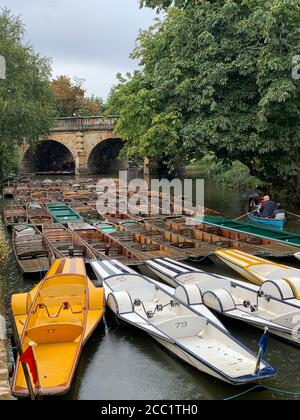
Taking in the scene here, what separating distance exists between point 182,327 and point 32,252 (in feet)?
23.7

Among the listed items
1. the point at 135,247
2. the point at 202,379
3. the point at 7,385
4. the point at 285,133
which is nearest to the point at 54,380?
the point at 7,385

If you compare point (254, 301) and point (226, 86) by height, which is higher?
point (226, 86)

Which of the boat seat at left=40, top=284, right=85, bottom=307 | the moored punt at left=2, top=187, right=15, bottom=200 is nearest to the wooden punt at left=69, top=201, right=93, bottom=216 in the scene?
the moored punt at left=2, top=187, right=15, bottom=200

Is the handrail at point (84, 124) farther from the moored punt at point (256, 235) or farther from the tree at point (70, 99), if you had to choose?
the moored punt at point (256, 235)

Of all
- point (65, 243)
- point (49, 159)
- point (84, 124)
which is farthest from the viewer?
point (49, 159)

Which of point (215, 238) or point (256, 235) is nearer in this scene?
point (256, 235)

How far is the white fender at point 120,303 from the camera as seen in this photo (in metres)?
10.3

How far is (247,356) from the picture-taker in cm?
812

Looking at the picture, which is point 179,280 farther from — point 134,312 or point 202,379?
point 202,379

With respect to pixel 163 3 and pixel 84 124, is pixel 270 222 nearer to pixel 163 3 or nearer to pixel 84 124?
pixel 163 3

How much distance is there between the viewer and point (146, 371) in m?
8.90

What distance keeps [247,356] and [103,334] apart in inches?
135

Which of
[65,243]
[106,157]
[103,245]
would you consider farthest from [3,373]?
[106,157]

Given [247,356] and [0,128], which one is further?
[0,128]
